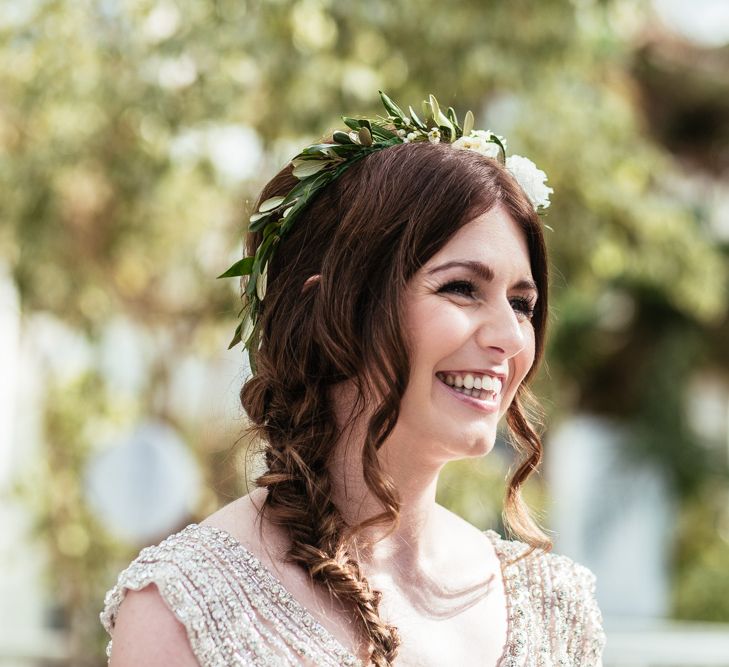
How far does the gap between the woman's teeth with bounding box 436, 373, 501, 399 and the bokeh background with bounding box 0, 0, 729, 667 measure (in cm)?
56

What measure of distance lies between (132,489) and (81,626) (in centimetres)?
185

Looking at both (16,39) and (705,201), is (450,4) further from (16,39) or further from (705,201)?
(705,201)

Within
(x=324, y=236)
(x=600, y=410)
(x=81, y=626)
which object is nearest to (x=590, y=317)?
(x=600, y=410)

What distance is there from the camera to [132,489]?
6645 mm

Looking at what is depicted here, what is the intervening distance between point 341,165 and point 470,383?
0.45 m

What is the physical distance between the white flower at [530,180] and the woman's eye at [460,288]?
0.27 meters

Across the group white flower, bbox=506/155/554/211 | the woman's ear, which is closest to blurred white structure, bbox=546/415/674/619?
white flower, bbox=506/155/554/211

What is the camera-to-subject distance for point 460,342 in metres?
1.96

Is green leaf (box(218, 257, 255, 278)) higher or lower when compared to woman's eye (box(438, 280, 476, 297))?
higher

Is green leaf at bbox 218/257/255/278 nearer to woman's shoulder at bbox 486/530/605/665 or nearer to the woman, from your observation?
the woman

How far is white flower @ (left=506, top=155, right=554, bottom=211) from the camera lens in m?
2.21

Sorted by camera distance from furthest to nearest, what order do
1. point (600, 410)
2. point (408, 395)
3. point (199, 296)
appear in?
point (600, 410)
point (199, 296)
point (408, 395)

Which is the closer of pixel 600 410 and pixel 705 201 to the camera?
pixel 705 201

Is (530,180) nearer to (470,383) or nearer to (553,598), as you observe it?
(470,383)
